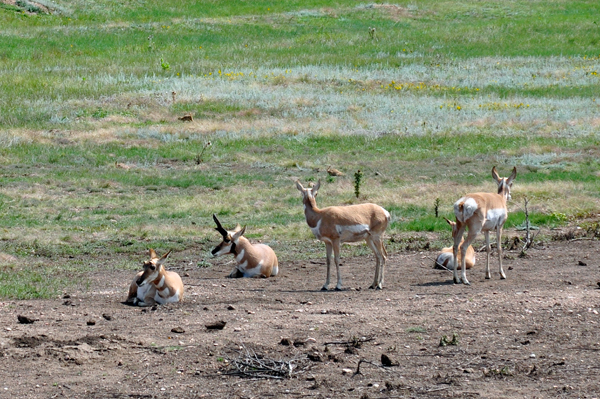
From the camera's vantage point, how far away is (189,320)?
1065 cm

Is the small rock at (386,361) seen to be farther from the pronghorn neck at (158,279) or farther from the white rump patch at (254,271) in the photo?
the white rump patch at (254,271)

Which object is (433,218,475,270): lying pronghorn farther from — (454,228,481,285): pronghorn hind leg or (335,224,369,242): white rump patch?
(335,224,369,242): white rump patch

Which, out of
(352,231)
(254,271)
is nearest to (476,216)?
(352,231)

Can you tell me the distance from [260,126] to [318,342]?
2294 centimetres

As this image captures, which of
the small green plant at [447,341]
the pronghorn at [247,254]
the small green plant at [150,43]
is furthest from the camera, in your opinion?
the small green plant at [150,43]

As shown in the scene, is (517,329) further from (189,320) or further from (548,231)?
(548,231)

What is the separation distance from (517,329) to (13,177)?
1735 centimetres

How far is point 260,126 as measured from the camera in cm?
3206

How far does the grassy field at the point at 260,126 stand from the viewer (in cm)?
1909

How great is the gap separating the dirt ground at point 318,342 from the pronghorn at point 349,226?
548 mm

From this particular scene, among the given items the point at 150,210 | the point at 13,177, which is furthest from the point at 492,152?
the point at 13,177

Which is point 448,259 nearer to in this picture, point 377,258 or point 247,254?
point 377,258

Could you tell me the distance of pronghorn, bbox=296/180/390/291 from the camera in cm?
1294

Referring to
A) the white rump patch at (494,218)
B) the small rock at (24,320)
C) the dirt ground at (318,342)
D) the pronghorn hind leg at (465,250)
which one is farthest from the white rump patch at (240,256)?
the small rock at (24,320)
